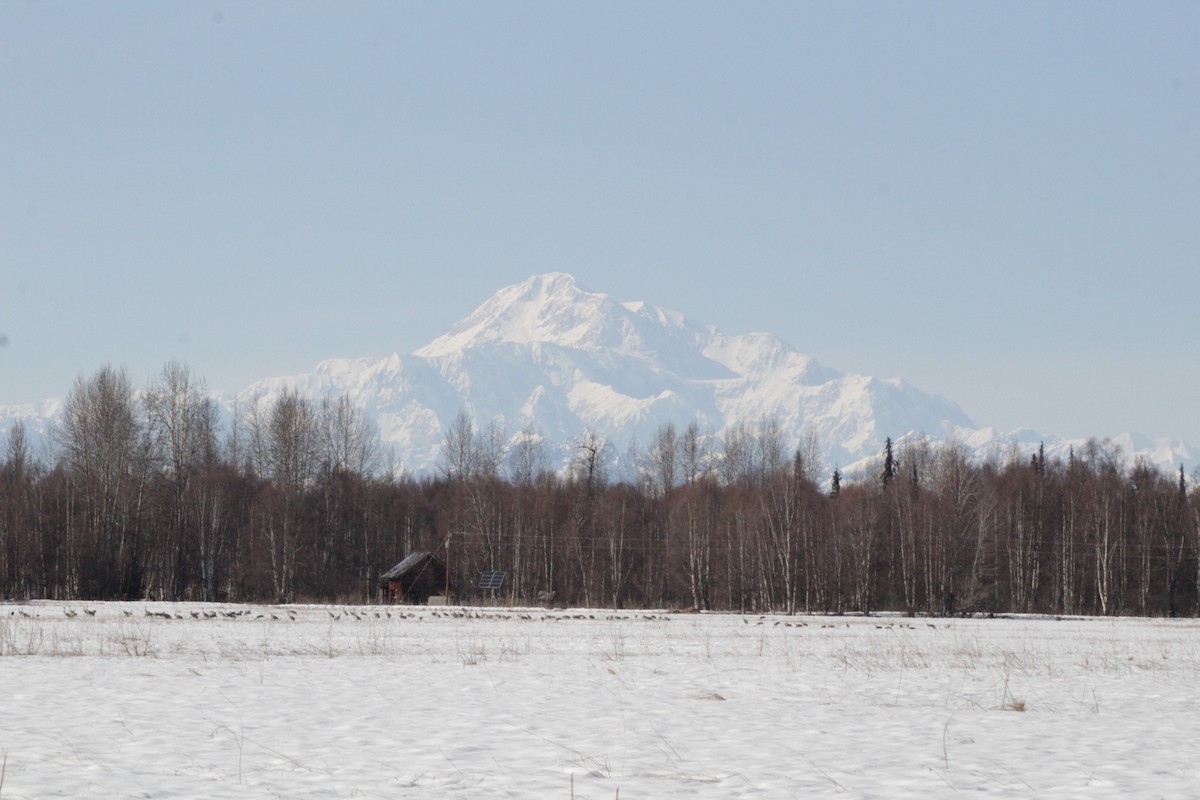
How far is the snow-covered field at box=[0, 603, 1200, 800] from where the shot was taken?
11008 millimetres

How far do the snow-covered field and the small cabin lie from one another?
5064 centimetres

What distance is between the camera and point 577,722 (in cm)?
1519

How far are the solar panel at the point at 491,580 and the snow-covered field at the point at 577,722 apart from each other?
53.8 metres

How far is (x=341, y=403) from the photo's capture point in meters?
115

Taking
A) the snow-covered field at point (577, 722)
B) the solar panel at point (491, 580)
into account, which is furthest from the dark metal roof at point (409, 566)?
the snow-covered field at point (577, 722)

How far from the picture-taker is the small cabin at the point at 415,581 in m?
79.8

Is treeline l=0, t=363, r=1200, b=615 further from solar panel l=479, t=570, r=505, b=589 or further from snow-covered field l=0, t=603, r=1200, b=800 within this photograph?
snow-covered field l=0, t=603, r=1200, b=800

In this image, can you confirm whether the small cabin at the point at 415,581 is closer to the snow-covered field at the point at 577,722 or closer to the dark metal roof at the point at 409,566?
the dark metal roof at the point at 409,566

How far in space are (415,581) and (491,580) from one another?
5882mm

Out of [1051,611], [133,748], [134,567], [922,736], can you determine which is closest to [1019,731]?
[922,736]

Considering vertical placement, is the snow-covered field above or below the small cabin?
above

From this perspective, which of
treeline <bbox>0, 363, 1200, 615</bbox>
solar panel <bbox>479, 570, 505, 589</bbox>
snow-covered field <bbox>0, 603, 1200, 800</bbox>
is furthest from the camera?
solar panel <bbox>479, 570, 505, 589</bbox>

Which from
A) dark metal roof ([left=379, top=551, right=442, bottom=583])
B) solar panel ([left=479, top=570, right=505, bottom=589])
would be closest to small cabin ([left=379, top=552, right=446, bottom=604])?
dark metal roof ([left=379, top=551, right=442, bottom=583])

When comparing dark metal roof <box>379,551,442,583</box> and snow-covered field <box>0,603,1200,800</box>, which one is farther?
dark metal roof <box>379,551,442,583</box>
